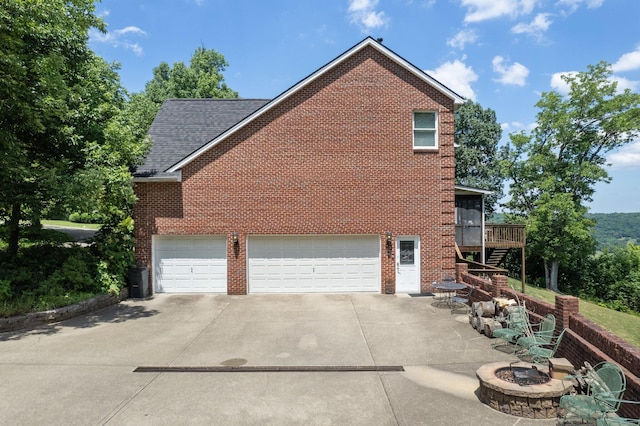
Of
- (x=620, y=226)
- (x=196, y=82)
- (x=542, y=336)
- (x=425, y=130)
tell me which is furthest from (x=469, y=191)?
(x=620, y=226)

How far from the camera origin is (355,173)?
1477 centimetres

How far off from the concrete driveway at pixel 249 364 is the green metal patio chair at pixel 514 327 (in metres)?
0.39

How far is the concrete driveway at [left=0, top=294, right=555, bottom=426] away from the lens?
5879 mm

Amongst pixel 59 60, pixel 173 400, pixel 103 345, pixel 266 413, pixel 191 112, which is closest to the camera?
pixel 266 413

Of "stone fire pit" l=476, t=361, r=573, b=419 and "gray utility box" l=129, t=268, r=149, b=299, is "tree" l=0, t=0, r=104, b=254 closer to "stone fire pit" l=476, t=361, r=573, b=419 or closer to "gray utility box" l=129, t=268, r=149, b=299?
"gray utility box" l=129, t=268, r=149, b=299

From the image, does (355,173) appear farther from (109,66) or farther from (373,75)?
(109,66)

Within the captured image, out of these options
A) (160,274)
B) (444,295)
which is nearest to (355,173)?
(444,295)

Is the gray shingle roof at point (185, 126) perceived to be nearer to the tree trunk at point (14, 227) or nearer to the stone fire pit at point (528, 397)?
the tree trunk at point (14, 227)

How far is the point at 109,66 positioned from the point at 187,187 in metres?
5.58

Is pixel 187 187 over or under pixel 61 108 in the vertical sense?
under

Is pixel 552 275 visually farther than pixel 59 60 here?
Yes

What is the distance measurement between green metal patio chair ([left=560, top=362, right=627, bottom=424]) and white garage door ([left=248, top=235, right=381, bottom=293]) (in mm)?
9434

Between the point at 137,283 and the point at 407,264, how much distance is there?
32.8ft

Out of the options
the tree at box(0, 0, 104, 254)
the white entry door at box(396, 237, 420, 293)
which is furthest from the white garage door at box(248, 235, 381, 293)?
the tree at box(0, 0, 104, 254)
